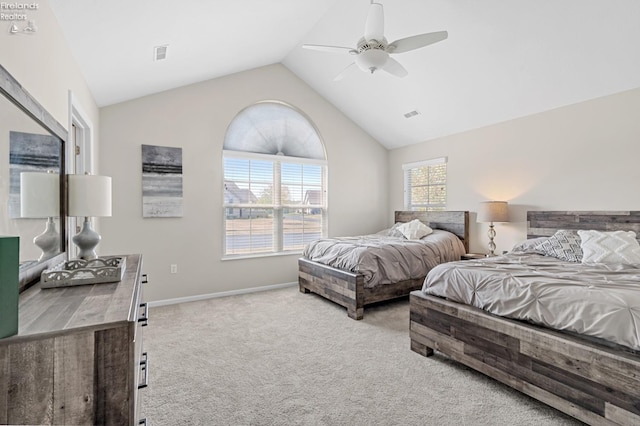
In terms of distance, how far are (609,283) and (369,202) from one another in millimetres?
4080

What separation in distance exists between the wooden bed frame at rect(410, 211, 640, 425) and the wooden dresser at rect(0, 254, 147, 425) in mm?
2096

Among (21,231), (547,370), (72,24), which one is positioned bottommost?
(547,370)

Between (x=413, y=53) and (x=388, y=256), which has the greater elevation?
(x=413, y=53)

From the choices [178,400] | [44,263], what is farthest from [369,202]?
[44,263]

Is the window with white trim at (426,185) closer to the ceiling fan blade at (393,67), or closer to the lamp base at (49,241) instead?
the ceiling fan blade at (393,67)

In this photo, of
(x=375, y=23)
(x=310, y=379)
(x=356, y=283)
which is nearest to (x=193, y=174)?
(x=356, y=283)

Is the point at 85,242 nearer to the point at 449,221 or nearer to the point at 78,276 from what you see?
the point at 78,276

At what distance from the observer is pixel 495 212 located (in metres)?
4.05

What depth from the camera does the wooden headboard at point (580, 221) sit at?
3.20 metres

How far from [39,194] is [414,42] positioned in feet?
8.97

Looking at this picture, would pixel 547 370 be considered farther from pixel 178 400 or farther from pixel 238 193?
pixel 238 193

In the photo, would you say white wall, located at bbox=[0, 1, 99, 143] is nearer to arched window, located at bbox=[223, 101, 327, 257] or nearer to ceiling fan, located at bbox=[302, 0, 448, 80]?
ceiling fan, located at bbox=[302, 0, 448, 80]

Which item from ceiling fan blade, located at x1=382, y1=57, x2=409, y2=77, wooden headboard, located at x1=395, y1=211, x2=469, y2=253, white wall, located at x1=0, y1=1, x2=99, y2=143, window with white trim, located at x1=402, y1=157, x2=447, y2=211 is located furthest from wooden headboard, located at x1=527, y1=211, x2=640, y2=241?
white wall, located at x1=0, y1=1, x2=99, y2=143

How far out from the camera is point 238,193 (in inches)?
185
